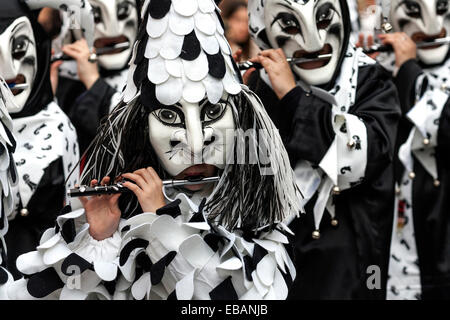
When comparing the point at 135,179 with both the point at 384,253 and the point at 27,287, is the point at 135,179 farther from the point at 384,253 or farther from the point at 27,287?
the point at 384,253

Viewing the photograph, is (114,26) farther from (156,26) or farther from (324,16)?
(156,26)

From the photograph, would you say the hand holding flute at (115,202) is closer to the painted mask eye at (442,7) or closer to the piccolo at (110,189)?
the piccolo at (110,189)

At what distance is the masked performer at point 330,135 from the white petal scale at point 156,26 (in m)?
1.23

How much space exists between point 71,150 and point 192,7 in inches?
66.3

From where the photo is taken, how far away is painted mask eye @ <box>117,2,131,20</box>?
243 inches

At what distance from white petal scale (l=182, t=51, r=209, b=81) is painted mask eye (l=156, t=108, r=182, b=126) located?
12 cm

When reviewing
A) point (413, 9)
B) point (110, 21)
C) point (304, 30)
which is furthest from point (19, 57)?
point (413, 9)

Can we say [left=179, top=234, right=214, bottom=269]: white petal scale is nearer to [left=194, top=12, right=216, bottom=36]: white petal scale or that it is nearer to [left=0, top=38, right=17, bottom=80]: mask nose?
[left=194, top=12, right=216, bottom=36]: white petal scale

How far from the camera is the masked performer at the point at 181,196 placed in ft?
12.8

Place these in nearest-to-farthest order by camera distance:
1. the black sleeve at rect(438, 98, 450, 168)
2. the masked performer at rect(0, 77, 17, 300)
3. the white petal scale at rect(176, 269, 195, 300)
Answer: the white petal scale at rect(176, 269, 195, 300)
the masked performer at rect(0, 77, 17, 300)
the black sleeve at rect(438, 98, 450, 168)

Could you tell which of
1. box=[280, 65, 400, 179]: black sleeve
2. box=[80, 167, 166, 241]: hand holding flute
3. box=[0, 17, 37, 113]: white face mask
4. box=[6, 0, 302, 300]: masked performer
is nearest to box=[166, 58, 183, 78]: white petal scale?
box=[6, 0, 302, 300]: masked performer

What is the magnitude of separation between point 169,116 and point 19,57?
56.3 inches

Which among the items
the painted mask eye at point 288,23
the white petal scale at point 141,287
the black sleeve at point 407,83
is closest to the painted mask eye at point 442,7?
the black sleeve at point 407,83

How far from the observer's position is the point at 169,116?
399 cm
